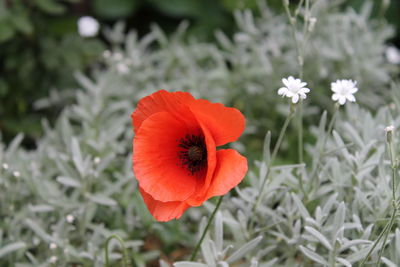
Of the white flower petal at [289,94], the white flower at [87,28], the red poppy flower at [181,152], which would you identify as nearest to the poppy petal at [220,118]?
the red poppy flower at [181,152]

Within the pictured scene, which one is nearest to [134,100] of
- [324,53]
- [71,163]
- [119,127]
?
[119,127]

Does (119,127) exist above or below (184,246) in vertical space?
above

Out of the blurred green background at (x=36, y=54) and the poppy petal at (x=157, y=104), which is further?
the blurred green background at (x=36, y=54)

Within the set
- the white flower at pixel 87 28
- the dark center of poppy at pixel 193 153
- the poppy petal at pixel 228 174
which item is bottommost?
the dark center of poppy at pixel 193 153

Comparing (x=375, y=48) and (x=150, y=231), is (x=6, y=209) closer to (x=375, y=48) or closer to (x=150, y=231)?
(x=150, y=231)

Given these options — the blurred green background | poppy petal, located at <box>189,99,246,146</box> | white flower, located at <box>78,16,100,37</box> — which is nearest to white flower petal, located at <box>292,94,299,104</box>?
poppy petal, located at <box>189,99,246,146</box>

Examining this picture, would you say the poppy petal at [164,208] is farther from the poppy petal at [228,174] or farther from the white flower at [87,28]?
the white flower at [87,28]
